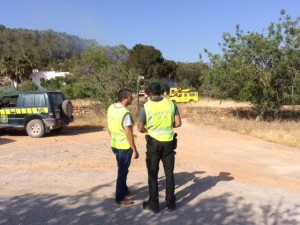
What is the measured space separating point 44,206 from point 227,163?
18.2ft

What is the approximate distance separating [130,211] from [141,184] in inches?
63.9

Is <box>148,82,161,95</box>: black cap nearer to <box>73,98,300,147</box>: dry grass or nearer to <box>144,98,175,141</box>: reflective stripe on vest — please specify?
<box>144,98,175,141</box>: reflective stripe on vest

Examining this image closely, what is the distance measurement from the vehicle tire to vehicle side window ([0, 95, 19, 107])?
110cm

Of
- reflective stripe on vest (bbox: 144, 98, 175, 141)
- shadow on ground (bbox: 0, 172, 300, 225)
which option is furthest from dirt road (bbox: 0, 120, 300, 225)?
reflective stripe on vest (bbox: 144, 98, 175, 141)

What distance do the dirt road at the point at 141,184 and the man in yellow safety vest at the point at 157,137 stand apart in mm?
257

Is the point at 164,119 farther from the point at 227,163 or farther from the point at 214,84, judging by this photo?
the point at 214,84

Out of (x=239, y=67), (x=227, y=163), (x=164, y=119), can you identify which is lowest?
(x=227, y=163)

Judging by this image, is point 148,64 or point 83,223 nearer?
point 83,223

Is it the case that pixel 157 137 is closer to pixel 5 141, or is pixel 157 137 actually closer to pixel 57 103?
pixel 5 141

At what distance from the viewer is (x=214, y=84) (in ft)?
79.5

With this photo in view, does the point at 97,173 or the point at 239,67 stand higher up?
the point at 239,67

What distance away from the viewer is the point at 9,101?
48.7ft

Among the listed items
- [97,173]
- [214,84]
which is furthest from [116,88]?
[97,173]

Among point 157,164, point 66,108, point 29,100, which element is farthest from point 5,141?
point 157,164
